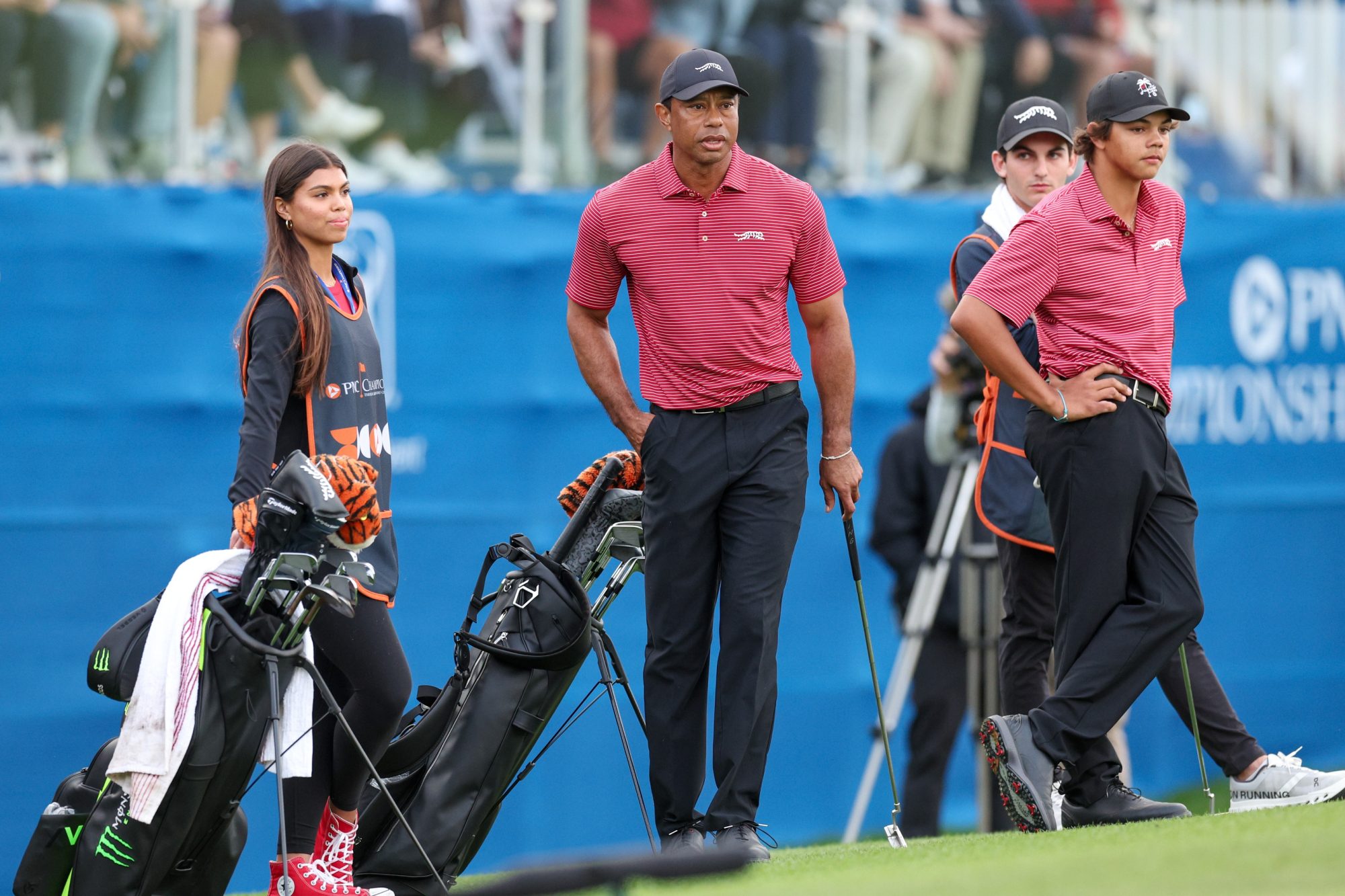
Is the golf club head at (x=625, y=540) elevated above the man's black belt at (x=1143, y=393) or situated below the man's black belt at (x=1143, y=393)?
below

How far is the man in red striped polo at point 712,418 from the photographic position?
495cm

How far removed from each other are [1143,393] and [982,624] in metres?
2.57

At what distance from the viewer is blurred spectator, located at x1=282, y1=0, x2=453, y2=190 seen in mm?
7535

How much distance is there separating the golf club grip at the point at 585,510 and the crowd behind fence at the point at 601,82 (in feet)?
9.13

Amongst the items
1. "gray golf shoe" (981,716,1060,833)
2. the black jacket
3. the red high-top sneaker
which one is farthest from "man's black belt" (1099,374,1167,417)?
the black jacket

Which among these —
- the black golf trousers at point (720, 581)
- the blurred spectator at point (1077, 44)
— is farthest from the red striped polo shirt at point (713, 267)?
the blurred spectator at point (1077, 44)

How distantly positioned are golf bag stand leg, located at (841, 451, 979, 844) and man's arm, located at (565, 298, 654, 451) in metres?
2.32

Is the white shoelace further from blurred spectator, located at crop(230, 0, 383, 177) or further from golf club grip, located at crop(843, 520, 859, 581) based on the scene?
blurred spectator, located at crop(230, 0, 383, 177)

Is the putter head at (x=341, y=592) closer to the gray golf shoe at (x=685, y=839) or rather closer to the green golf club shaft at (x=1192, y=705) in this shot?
the gray golf shoe at (x=685, y=839)

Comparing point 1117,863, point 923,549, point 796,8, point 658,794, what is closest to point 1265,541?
point 923,549

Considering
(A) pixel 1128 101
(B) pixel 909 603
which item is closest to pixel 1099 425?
(A) pixel 1128 101

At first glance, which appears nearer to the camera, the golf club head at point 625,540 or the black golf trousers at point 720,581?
the black golf trousers at point 720,581

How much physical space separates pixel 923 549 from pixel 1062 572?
8.81 feet

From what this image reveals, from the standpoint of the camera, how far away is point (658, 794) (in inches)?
198
